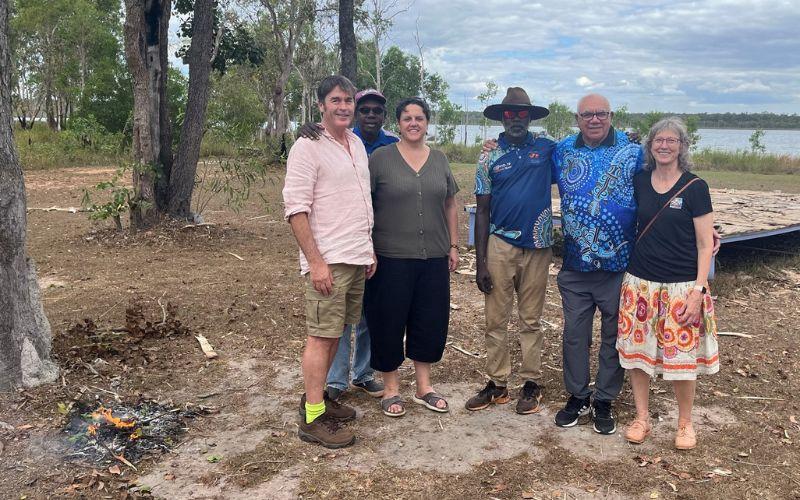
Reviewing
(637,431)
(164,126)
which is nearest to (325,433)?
(637,431)

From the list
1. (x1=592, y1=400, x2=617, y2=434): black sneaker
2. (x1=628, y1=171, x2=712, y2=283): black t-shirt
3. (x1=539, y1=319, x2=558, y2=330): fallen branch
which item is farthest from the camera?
(x1=539, y1=319, x2=558, y2=330): fallen branch

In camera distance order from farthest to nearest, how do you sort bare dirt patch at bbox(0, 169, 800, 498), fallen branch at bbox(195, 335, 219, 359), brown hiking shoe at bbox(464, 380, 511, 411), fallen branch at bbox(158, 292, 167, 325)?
1. fallen branch at bbox(158, 292, 167, 325)
2. fallen branch at bbox(195, 335, 219, 359)
3. brown hiking shoe at bbox(464, 380, 511, 411)
4. bare dirt patch at bbox(0, 169, 800, 498)

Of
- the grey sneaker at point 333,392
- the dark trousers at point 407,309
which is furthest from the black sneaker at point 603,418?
the grey sneaker at point 333,392

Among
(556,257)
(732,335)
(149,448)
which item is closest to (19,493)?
(149,448)

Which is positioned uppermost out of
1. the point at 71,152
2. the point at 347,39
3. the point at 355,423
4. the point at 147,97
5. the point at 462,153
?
the point at 347,39

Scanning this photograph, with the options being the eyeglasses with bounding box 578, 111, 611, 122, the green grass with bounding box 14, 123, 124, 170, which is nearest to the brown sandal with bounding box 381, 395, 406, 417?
the eyeglasses with bounding box 578, 111, 611, 122

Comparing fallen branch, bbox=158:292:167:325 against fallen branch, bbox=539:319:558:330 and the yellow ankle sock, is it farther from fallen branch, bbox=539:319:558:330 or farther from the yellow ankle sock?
fallen branch, bbox=539:319:558:330

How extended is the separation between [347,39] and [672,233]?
8.18 metres

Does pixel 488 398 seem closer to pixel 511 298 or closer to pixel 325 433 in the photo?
pixel 511 298

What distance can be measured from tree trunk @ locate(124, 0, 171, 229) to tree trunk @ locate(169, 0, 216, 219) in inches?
8.9

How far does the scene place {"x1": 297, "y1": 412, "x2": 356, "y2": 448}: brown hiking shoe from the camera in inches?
133

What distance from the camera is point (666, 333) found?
10.8ft

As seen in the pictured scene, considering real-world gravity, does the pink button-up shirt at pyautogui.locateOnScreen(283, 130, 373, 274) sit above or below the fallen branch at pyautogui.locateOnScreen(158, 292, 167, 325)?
above

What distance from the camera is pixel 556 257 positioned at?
8.49 metres
